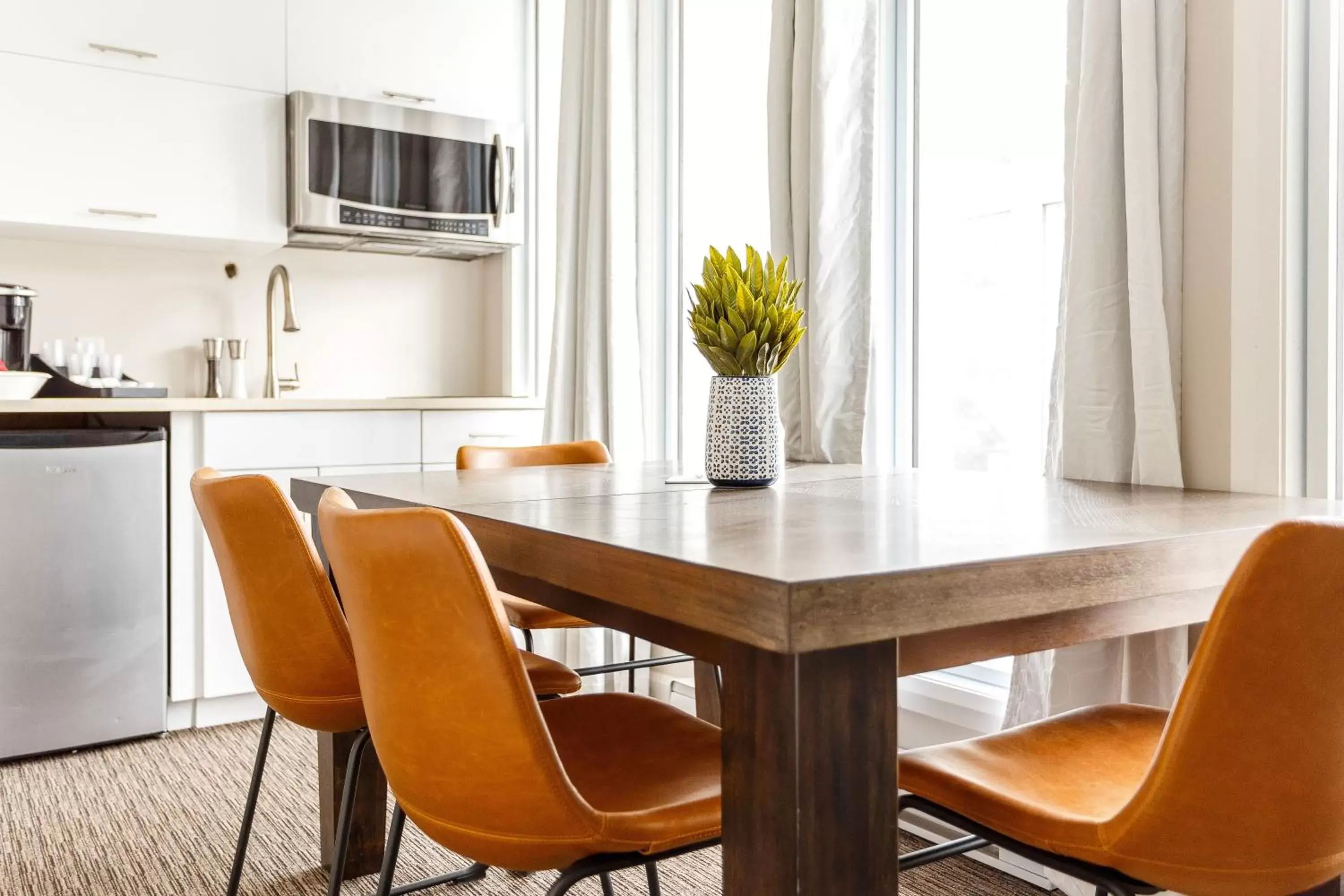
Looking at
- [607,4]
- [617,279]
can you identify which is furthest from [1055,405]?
[607,4]

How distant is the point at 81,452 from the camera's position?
2.74 m

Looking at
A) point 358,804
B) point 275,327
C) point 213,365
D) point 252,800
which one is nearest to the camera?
point 252,800

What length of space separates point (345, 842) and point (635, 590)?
77 cm

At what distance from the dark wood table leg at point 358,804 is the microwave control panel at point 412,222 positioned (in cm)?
158

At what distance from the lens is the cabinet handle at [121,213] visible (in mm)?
3010

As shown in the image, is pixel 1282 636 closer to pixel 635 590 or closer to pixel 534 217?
pixel 635 590

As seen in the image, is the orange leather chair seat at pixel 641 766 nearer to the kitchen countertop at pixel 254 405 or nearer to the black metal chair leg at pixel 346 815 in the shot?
the black metal chair leg at pixel 346 815

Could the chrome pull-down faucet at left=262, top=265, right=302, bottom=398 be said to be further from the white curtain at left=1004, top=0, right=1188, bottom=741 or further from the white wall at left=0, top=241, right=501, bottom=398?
the white curtain at left=1004, top=0, right=1188, bottom=741

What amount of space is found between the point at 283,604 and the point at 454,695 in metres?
0.60

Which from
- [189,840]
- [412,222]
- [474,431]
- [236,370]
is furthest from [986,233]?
[236,370]

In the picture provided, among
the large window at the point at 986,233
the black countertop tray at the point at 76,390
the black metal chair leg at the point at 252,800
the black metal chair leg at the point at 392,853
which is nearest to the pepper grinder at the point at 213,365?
the black countertop tray at the point at 76,390

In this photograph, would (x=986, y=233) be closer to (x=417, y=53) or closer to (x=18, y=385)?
(x=417, y=53)

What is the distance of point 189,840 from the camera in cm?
222

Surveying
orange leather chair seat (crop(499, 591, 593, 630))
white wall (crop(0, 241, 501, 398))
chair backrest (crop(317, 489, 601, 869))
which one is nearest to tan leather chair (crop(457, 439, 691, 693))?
orange leather chair seat (crop(499, 591, 593, 630))
